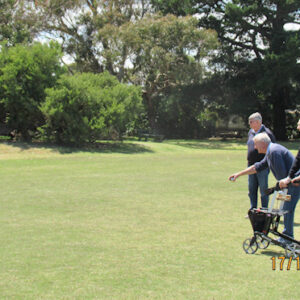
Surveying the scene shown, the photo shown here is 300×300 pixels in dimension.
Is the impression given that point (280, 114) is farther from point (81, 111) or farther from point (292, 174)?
point (292, 174)

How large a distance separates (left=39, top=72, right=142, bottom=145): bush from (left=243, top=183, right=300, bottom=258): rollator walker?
62.9 ft

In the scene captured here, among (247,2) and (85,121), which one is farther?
(247,2)

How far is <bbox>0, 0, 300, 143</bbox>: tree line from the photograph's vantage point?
25.2 m

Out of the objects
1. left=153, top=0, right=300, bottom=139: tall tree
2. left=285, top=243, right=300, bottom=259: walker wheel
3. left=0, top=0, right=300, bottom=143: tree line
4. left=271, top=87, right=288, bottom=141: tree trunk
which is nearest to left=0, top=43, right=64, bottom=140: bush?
left=0, top=0, right=300, bottom=143: tree line

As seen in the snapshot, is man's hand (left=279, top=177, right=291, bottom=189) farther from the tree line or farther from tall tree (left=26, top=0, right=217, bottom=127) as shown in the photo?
tall tree (left=26, top=0, right=217, bottom=127)

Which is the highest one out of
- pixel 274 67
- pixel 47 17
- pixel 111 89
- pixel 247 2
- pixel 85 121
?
pixel 247 2

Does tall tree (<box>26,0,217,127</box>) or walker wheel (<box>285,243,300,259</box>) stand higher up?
tall tree (<box>26,0,217,127</box>)

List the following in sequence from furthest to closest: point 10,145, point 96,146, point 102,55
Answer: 1. point 102,55
2. point 96,146
3. point 10,145

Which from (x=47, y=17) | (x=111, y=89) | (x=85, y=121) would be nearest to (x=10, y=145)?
(x=85, y=121)

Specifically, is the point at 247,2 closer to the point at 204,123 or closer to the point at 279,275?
the point at 204,123

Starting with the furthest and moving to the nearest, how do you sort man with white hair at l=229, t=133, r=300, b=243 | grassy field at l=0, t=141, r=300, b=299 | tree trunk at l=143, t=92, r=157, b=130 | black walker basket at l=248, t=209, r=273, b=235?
1. tree trunk at l=143, t=92, r=157, b=130
2. man with white hair at l=229, t=133, r=300, b=243
3. black walker basket at l=248, t=209, r=273, b=235
4. grassy field at l=0, t=141, r=300, b=299

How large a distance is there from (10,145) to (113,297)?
2123cm

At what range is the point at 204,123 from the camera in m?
46.4
